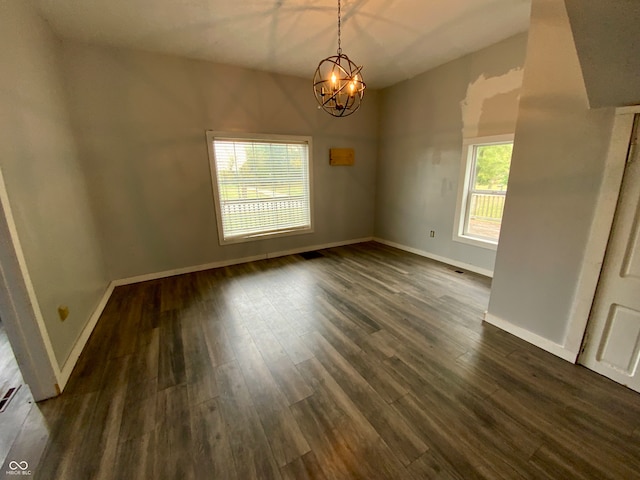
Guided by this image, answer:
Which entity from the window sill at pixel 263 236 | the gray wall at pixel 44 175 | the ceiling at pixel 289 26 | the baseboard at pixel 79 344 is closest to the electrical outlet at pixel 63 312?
the gray wall at pixel 44 175

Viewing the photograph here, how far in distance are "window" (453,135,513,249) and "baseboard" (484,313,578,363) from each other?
1.39 metres

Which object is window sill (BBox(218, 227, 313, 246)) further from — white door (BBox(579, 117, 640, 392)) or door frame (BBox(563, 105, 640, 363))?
white door (BBox(579, 117, 640, 392))

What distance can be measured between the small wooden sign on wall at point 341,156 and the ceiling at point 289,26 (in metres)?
1.44

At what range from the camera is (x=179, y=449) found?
52.4 inches

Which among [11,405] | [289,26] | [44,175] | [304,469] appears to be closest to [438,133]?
[289,26]

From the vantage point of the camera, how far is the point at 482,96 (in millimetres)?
3256

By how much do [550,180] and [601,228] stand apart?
450 millimetres

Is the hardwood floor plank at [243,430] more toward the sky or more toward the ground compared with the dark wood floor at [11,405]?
more toward the ground

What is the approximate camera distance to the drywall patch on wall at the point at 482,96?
2.96 meters

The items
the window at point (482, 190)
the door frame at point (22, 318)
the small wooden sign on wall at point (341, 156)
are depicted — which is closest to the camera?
the door frame at point (22, 318)

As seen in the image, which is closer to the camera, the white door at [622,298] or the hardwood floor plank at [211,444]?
the hardwood floor plank at [211,444]

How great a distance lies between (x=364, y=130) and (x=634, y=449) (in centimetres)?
476

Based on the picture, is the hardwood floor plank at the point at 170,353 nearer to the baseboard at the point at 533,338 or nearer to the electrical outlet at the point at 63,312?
the electrical outlet at the point at 63,312

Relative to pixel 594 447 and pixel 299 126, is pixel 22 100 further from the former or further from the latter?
pixel 594 447
